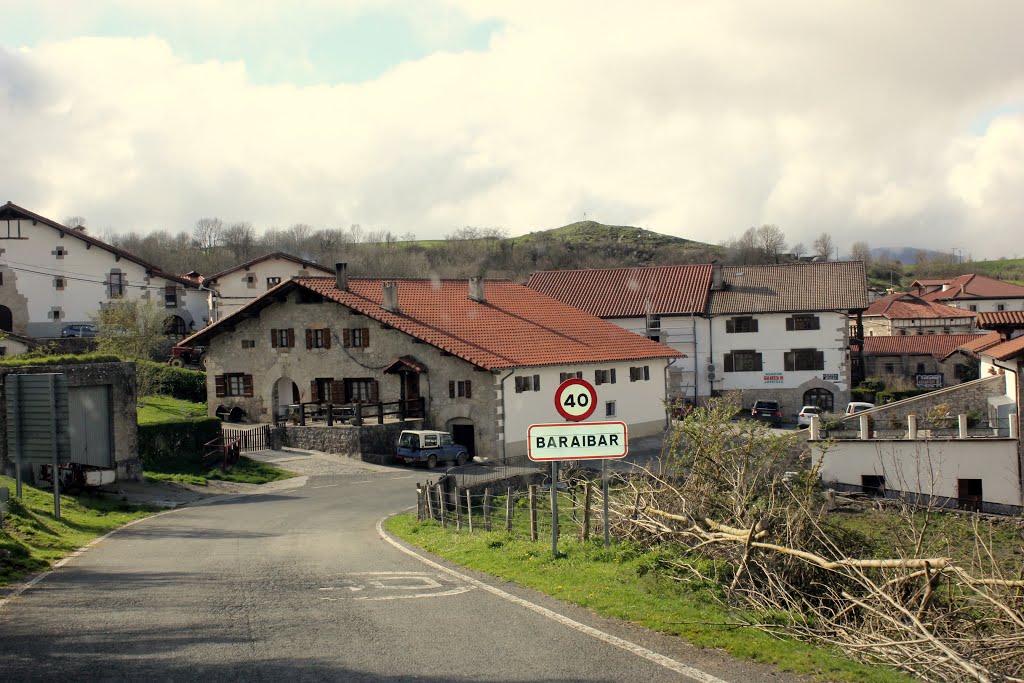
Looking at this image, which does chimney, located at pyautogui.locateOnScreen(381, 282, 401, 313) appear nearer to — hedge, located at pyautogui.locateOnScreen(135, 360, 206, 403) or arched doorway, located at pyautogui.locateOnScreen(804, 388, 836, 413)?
hedge, located at pyautogui.locateOnScreen(135, 360, 206, 403)

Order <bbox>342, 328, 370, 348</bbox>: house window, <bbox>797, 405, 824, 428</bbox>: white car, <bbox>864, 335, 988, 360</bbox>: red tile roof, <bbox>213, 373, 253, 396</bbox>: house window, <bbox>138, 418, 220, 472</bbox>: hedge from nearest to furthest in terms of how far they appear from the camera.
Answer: <bbox>138, 418, 220, 472</bbox>: hedge, <bbox>342, 328, 370, 348</bbox>: house window, <bbox>213, 373, 253, 396</bbox>: house window, <bbox>797, 405, 824, 428</bbox>: white car, <bbox>864, 335, 988, 360</bbox>: red tile roof

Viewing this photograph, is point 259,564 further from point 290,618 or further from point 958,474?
point 958,474

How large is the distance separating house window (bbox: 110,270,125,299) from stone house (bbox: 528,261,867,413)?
30.7 meters

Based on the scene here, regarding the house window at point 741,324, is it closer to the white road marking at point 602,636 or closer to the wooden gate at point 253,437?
the wooden gate at point 253,437

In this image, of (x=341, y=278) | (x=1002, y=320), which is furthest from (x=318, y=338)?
(x=1002, y=320)

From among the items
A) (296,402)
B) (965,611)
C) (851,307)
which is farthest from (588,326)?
(965,611)

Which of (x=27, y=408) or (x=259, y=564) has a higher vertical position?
(x=27, y=408)

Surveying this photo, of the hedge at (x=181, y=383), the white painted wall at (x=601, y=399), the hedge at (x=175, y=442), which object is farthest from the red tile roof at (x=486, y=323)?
the hedge at (x=175, y=442)

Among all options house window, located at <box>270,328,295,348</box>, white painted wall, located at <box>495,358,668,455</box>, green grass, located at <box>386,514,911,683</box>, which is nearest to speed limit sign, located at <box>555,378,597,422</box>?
green grass, located at <box>386,514,911,683</box>

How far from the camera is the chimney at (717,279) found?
59.0 m

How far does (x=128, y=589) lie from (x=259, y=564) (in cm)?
275

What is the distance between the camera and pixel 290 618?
34.1 ft

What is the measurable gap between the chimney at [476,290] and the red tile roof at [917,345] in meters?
39.2

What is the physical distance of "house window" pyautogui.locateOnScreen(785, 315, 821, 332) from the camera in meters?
55.8
